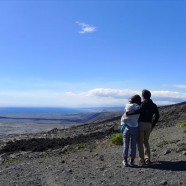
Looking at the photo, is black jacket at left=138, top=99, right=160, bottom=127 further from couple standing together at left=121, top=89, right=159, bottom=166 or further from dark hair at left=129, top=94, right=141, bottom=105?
dark hair at left=129, top=94, right=141, bottom=105

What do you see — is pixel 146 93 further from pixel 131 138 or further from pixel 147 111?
pixel 131 138

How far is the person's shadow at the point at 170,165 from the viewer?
13757mm

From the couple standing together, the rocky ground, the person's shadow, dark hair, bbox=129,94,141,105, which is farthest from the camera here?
dark hair, bbox=129,94,141,105

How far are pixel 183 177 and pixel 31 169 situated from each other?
5.66 metres

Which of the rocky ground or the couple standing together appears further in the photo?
the couple standing together

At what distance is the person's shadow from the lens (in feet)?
45.1

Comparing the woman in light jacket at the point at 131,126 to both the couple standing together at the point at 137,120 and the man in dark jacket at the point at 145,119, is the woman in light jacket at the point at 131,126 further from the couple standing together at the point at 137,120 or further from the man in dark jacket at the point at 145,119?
the man in dark jacket at the point at 145,119

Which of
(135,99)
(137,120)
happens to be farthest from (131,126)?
(135,99)

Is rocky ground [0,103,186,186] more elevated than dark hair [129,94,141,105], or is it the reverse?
dark hair [129,94,141,105]

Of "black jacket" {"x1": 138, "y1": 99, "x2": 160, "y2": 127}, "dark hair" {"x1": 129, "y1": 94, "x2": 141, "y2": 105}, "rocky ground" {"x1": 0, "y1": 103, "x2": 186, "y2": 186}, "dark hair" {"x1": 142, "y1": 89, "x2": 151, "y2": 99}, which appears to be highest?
"dark hair" {"x1": 142, "y1": 89, "x2": 151, "y2": 99}

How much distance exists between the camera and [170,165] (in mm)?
14211

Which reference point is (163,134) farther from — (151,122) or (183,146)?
(151,122)

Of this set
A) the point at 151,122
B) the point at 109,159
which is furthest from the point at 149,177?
the point at 109,159

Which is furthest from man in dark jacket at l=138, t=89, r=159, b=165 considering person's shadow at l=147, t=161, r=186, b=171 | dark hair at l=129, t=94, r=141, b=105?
person's shadow at l=147, t=161, r=186, b=171
